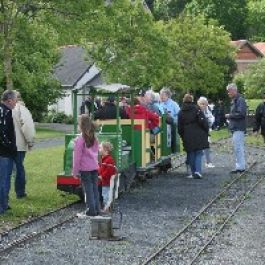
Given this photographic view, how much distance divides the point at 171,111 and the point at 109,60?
16642 millimetres

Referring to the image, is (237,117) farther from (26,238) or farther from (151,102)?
(26,238)

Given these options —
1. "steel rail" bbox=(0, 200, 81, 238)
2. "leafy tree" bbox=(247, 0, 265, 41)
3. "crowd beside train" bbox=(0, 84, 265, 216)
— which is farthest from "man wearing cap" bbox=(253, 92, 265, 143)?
Answer: "leafy tree" bbox=(247, 0, 265, 41)

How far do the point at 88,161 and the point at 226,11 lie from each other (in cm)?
8782

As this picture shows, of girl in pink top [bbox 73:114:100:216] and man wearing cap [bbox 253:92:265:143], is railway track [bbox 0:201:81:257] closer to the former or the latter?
girl in pink top [bbox 73:114:100:216]

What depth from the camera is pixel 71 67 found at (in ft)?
200

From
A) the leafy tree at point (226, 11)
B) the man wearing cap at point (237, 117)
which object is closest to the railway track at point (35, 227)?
the man wearing cap at point (237, 117)

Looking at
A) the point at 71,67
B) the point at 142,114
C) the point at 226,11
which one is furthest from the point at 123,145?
the point at 226,11

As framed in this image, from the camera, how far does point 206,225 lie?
1256cm

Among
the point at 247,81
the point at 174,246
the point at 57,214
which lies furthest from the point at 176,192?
the point at 247,81

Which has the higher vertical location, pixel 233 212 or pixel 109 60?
pixel 109 60

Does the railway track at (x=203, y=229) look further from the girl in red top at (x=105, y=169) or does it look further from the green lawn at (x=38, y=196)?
the green lawn at (x=38, y=196)

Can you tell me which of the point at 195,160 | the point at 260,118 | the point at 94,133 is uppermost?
the point at 94,133

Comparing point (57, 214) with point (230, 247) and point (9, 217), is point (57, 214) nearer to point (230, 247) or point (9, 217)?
point (9, 217)

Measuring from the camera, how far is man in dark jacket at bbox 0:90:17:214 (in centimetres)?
1287
